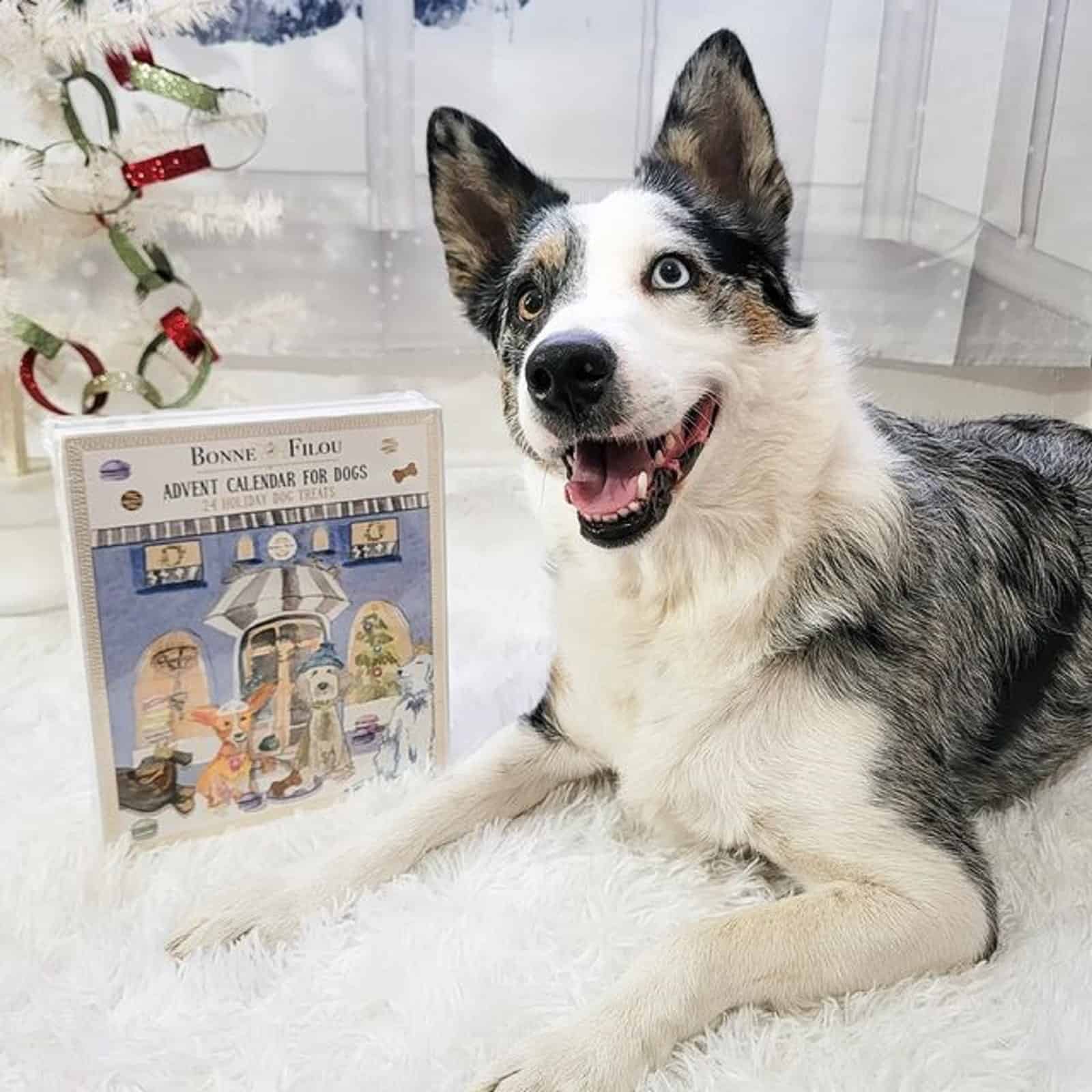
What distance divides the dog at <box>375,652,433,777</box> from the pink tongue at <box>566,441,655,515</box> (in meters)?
0.48

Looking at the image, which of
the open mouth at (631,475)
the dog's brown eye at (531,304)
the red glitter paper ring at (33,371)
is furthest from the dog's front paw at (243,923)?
the red glitter paper ring at (33,371)

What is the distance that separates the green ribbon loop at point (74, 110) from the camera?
2.13 m

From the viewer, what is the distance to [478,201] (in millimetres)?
1620

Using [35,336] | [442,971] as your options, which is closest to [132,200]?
[35,336]

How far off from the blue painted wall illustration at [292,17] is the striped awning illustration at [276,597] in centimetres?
140

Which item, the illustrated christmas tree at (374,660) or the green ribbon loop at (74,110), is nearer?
the illustrated christmas tree at (374,660)

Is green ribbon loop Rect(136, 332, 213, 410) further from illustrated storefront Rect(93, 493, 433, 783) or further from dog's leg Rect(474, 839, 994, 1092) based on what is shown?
dog's leg Rect(474, 839, 994, 1092)

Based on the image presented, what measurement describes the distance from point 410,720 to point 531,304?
0.65 metres

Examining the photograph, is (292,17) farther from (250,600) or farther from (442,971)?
(442,971)

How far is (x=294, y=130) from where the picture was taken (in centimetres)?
252

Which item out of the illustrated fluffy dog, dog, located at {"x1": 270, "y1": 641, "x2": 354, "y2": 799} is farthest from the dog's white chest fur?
dog, located at {"x1": 270, "y1": 641, "x2": 354, "y2": 799}

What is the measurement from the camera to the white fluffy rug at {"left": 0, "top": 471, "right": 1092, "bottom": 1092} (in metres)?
1.16

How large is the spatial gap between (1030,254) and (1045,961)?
6.31 feet

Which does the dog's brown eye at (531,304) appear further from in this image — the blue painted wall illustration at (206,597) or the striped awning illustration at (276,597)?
the striped awning illustration at (276,597)
